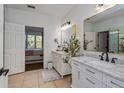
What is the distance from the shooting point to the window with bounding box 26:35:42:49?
6.54m

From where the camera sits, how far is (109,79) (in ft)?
4.15

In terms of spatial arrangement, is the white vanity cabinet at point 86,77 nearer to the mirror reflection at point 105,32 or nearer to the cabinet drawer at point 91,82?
the cabinet drawer at point 91,82

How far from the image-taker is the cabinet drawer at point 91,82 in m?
1.48

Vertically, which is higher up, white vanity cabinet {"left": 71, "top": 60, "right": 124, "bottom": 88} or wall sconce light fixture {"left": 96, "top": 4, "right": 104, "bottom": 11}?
wall sconce light fixture {"left": 96, "top": 4, "right": 104, "bottom": 11}

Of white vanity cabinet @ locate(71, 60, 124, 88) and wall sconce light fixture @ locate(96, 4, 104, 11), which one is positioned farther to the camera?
wall sconce light fixture @ locate(96, 4, 104, 11)

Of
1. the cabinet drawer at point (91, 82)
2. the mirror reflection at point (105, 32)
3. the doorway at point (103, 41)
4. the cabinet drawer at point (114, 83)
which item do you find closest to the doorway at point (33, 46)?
the mirror reflection at point (105, 32)

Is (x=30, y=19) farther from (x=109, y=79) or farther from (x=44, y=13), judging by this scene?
(x=109, y=79)

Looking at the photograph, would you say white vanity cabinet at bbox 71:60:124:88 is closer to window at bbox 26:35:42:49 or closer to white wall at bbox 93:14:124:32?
white wall at bbox 93:14:124:32

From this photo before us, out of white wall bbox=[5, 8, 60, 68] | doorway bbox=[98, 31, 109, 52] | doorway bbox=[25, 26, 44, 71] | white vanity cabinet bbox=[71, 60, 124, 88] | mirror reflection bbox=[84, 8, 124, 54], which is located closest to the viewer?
white vanity cabinet bbox=[71, 60, 124, 88]

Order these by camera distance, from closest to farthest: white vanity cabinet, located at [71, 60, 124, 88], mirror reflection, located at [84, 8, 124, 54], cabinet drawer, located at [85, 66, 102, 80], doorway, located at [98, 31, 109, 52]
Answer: white vanity cabinet, located at [71, 60, 124, 88] → cabinet drawer, located at [85, 66, 102, 80] → mirror reflection, located at [84, 8, 124, 54] → doorway, located at [98, 31, 109, 52]

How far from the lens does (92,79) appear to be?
1.63 meters

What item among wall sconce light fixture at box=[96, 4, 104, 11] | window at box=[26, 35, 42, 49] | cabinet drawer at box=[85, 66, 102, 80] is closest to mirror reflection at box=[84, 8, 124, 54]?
wall sconce light fixture at box=[96, 4, 104, 11]

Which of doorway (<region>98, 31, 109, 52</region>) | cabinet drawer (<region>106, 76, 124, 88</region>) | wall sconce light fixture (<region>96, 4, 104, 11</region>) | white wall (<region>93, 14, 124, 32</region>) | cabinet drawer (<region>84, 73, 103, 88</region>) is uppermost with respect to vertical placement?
wall sconce light fixture (<region>96, 4, 104, 11</region>)

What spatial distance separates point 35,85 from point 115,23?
2.52m
